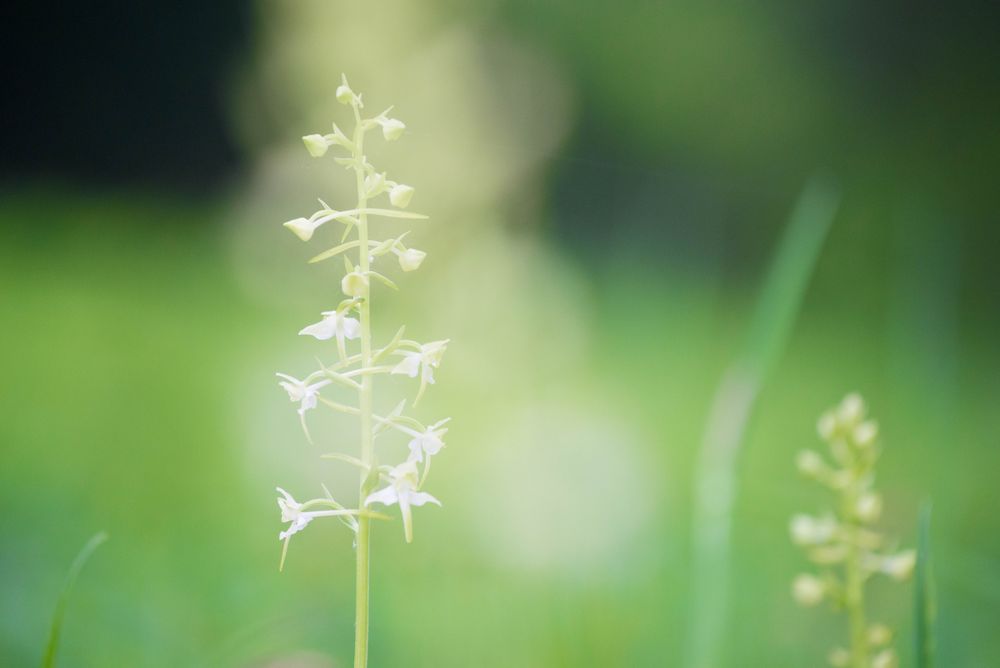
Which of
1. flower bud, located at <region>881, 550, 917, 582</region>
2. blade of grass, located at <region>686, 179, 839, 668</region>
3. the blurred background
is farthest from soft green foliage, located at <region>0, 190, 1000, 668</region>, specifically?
flower bud, located at <region>881, 550, 917, 582</region>

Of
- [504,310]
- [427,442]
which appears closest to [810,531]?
[427,442]

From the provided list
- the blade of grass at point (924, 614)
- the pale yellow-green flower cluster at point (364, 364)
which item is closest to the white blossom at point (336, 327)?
the pale yellow-green flower cluster at point (364, 364)

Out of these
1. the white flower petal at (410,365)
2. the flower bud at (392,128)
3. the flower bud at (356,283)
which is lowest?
the white flower petal at (410,365)

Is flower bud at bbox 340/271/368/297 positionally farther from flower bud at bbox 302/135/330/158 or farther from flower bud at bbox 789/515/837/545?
flower bud at bbox 789/515/837/545

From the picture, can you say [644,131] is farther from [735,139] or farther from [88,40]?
[88,40]

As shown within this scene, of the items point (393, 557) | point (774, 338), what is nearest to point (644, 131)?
point (393, 557)

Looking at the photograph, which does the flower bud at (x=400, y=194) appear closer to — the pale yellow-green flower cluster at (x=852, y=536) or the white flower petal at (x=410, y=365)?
the white flower petal at (x=410, y=365)

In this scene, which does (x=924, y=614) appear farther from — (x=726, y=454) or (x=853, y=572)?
(x=726, y=454)
